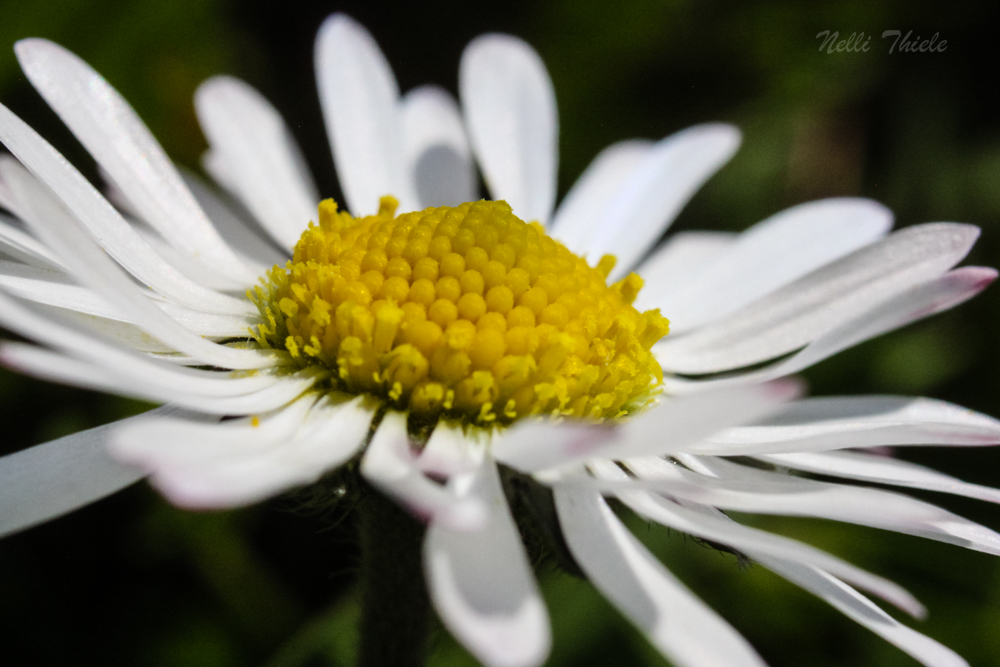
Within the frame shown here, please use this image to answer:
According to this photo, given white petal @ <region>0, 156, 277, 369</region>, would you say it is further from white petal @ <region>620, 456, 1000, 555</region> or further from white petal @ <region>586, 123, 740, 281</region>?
white petal @ <region>586, 123, 740, 281</region>

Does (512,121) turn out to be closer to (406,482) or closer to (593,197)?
(593,197)

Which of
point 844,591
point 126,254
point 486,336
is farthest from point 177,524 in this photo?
point 844,591

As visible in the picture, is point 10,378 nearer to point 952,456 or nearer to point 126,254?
point 126,254

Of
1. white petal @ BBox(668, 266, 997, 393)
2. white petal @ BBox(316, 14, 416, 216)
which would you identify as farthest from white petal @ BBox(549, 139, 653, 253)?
white petal @ BBox(668, 266, 997, 393)

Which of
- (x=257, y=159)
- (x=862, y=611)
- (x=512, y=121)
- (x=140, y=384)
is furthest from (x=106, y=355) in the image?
(x=512, y=121)

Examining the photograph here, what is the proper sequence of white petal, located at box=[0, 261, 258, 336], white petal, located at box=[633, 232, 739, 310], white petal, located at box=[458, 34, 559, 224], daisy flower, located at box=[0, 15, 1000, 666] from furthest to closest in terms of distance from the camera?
1. white petal, located at box=[458, 34, 559, 224]
2. white petal, located at box=[633, 232, 739, 310]
3. white petal, located at box=[0, 261, 258, 336]
4. daisy flower, located at box=[0, 15, 1000, 666]

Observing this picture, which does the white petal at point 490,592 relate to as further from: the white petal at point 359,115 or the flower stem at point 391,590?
the white petal at point 359,115

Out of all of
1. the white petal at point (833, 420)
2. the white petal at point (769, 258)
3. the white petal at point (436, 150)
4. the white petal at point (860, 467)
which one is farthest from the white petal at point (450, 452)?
the white petal at point (436, 150)
